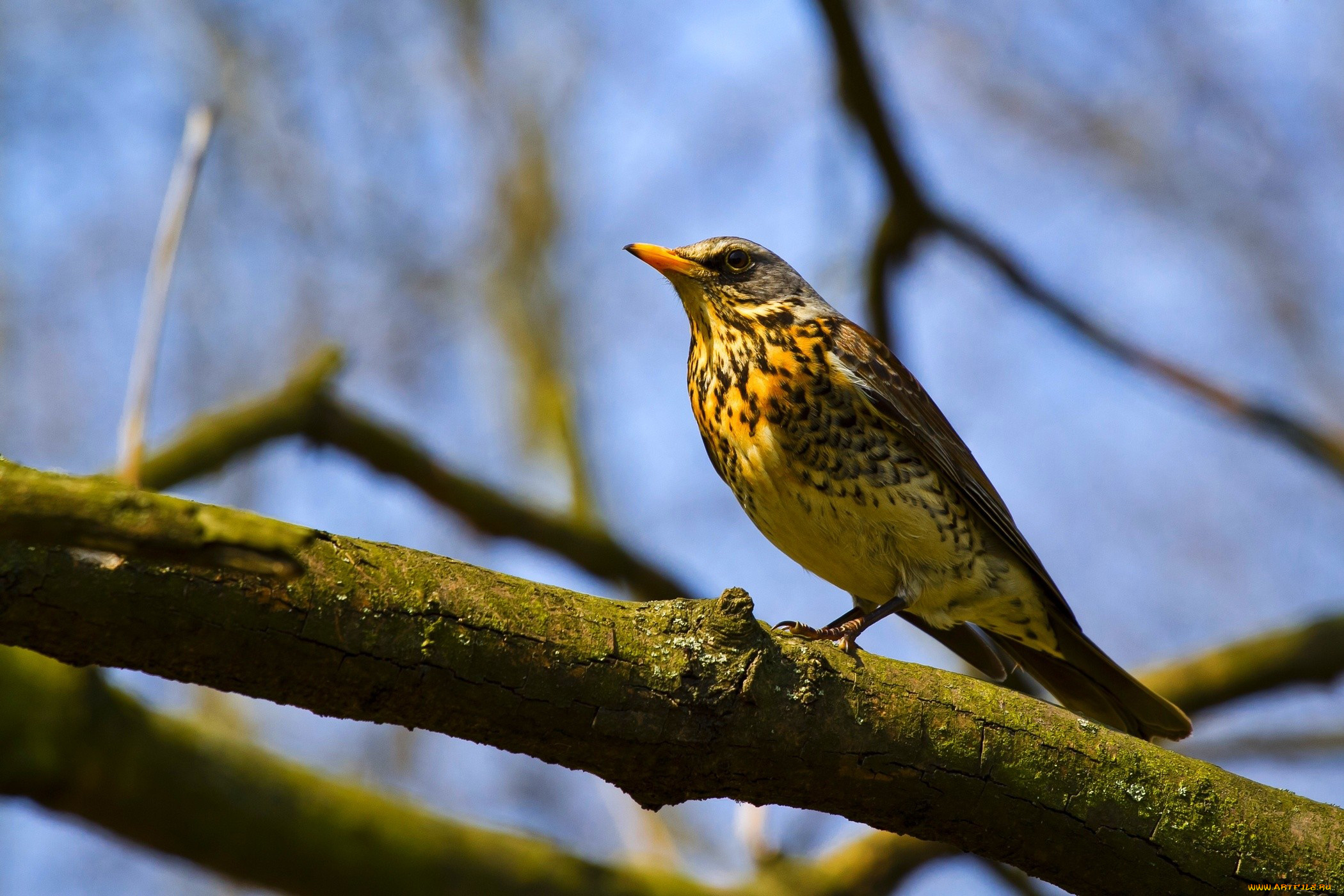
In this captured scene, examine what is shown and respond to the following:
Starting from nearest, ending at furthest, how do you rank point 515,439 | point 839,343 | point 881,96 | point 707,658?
point 707,658, point 839,343, point 881,96, point 515,439

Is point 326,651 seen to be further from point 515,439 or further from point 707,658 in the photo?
point 515,439

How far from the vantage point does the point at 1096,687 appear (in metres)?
4.64

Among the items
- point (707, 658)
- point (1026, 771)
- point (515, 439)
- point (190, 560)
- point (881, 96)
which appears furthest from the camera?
point (515, 439)

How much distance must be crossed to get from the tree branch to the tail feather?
1493 mm

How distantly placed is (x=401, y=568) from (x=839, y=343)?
291cm

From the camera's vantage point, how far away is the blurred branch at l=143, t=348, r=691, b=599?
4.96 metres

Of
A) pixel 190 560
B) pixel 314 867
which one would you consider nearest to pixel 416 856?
pixel 314 867

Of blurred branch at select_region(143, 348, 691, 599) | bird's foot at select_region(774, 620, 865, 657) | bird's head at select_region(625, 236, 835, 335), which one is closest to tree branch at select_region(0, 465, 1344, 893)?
bird's foot at select_region(774, 620, 865, 657)

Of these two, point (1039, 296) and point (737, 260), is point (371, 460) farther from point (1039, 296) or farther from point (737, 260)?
point (1039, 296)

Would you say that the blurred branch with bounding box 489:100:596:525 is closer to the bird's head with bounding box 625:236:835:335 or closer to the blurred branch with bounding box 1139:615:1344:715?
the bird's head with bounding box 625:236:835:335

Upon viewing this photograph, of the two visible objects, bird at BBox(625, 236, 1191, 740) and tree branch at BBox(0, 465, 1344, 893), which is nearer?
tree branch at BBox(0, 465, 1344, 893)

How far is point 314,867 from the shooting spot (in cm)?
400

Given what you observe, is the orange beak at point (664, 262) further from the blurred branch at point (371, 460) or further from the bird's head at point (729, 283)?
the blurred branch at point (371, 460)

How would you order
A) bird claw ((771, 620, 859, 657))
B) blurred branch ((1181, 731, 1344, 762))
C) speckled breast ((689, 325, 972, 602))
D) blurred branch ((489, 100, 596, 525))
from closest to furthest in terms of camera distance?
bird claw ((771, 620, 859, 657)) < speckled breast ((689, 325, 972, 602)) < blurred branch ((1181, 731, 1344, 762)) < blurred branch ((489, 100, 596, 525))
